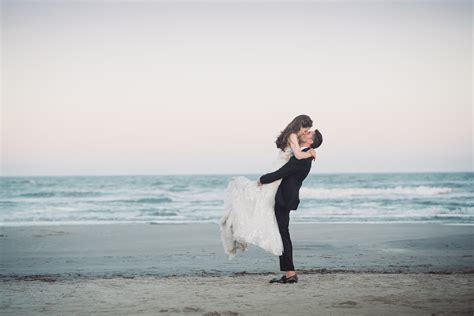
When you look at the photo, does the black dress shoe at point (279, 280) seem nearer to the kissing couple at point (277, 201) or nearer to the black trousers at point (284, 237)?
the kissing couple at point (277, 201)

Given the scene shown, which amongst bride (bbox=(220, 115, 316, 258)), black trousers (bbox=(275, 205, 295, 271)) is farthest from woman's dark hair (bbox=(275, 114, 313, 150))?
black trousers (bbox=(275, 205, 295, 271))

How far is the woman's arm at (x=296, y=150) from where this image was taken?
6.55m

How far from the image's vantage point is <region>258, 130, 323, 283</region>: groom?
6.65m

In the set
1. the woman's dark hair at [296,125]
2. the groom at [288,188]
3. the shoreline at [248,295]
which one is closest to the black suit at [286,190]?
the groom at [288,188]

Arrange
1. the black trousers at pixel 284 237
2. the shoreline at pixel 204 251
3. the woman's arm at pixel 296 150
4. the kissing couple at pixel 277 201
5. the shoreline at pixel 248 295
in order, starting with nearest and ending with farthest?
1. the shoreline at pixel 248 295
2. the woman's arm at pixel 296 150
3. the kissing couple at pixel 277 201
4. the black trousers at pixel 284 237
5. the shoreline at pixel 204 251

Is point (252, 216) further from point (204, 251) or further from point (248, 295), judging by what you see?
point (204, 251)

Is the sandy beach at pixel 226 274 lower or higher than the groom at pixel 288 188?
lower

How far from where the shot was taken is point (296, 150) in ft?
21.5

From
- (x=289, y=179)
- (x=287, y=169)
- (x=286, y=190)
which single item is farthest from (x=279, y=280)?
(x=287, y=169)

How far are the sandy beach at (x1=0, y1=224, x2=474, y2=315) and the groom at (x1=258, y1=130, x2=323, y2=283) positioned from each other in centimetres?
28

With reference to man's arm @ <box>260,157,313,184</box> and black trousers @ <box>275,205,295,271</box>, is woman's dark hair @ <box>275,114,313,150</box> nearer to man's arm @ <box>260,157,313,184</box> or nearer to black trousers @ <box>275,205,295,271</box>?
man's arm @ <box>260,157,313,184</box>

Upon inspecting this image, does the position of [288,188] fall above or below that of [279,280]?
above

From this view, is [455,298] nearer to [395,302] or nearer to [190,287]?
[395,302]

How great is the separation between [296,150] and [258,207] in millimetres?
848
